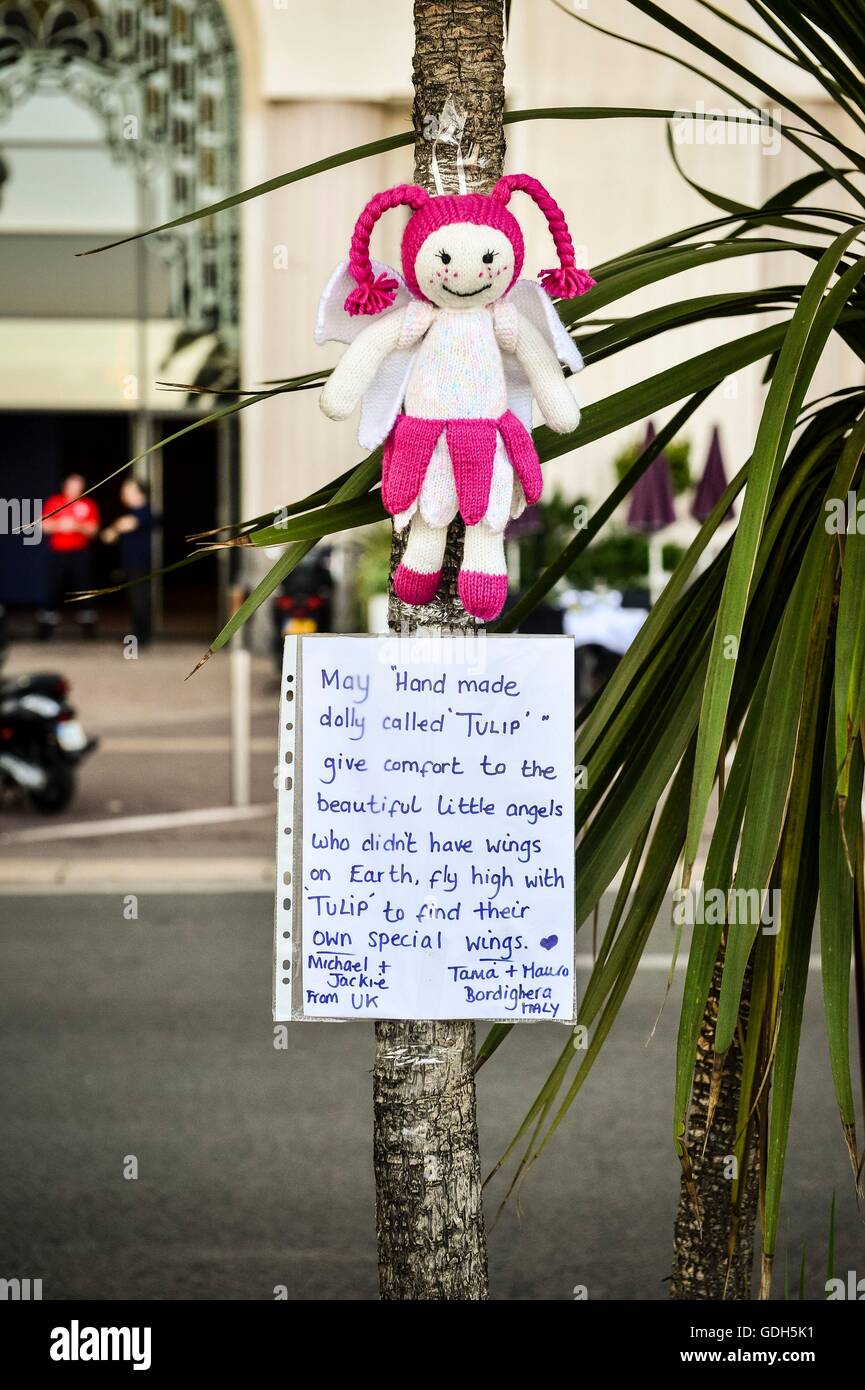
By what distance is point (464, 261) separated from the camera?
6.37 ft

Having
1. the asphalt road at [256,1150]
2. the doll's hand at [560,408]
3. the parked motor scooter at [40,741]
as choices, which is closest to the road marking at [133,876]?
the parked motor scooter at [40,741]

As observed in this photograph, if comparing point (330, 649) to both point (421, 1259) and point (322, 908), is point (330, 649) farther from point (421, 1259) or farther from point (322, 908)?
point (421, 1259)

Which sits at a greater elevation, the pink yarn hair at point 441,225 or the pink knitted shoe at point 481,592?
the pink yarn hair at point 441,225

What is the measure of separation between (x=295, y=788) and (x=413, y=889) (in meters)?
0.21

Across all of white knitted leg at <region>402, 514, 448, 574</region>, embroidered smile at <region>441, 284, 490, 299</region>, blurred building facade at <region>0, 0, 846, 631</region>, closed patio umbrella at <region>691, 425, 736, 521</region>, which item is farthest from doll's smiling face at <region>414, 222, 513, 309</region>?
blurred building facade at <region>0, 0, 846, 631</region>

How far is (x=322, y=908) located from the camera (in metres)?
2.10

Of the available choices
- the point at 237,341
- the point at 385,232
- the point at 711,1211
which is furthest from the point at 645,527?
the point at 711,1211

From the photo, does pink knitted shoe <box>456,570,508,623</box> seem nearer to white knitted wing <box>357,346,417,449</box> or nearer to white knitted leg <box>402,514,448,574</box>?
white knitted leg <box>402,514,448,574</box>

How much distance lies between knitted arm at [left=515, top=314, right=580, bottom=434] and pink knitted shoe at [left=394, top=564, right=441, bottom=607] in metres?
0.25

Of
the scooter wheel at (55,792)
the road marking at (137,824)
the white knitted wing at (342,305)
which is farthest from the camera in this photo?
the scooter wheel at (55,792)

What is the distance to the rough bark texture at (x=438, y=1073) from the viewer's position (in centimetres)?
205

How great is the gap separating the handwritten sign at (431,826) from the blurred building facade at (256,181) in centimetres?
1369

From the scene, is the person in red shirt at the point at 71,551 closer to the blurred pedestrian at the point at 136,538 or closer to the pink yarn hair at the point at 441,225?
the blurred pedestrian at the point at 136,538

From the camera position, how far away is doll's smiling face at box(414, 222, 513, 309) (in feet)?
6.36
